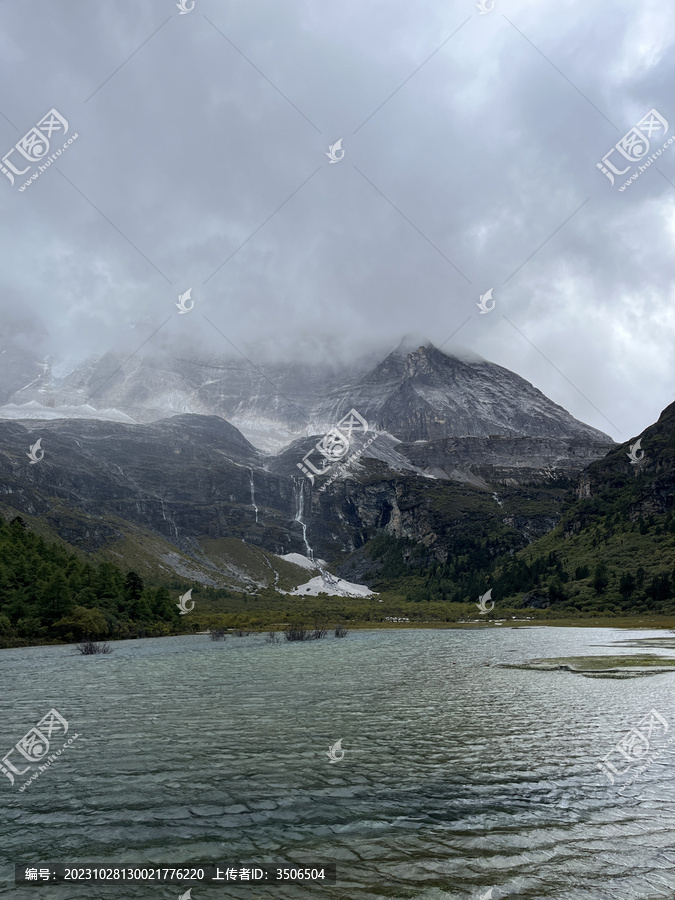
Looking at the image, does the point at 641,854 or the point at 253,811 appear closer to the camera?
the point at 641,854

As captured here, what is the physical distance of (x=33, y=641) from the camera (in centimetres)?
10250

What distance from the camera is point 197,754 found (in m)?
23.4

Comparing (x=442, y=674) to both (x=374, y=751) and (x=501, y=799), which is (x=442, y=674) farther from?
(x=501, y=799)

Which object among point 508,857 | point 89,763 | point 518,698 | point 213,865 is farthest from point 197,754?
point 518,698

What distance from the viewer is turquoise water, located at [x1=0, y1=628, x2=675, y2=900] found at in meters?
12.8

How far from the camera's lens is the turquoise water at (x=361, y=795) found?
12.8 meters

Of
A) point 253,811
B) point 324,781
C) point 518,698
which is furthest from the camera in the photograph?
point 518,698

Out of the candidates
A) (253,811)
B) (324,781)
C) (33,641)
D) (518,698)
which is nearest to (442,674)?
(518,698)

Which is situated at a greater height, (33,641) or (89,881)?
(89,881)

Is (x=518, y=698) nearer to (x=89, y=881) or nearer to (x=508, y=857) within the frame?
(x=508, y=857)

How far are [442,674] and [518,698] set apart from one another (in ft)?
50.9

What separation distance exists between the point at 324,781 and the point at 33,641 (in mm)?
100588

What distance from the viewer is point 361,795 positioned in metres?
18.3

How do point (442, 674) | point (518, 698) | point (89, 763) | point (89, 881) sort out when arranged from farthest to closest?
point (442, 674), point (518, 698), point (89, 763), point (89, 881)
